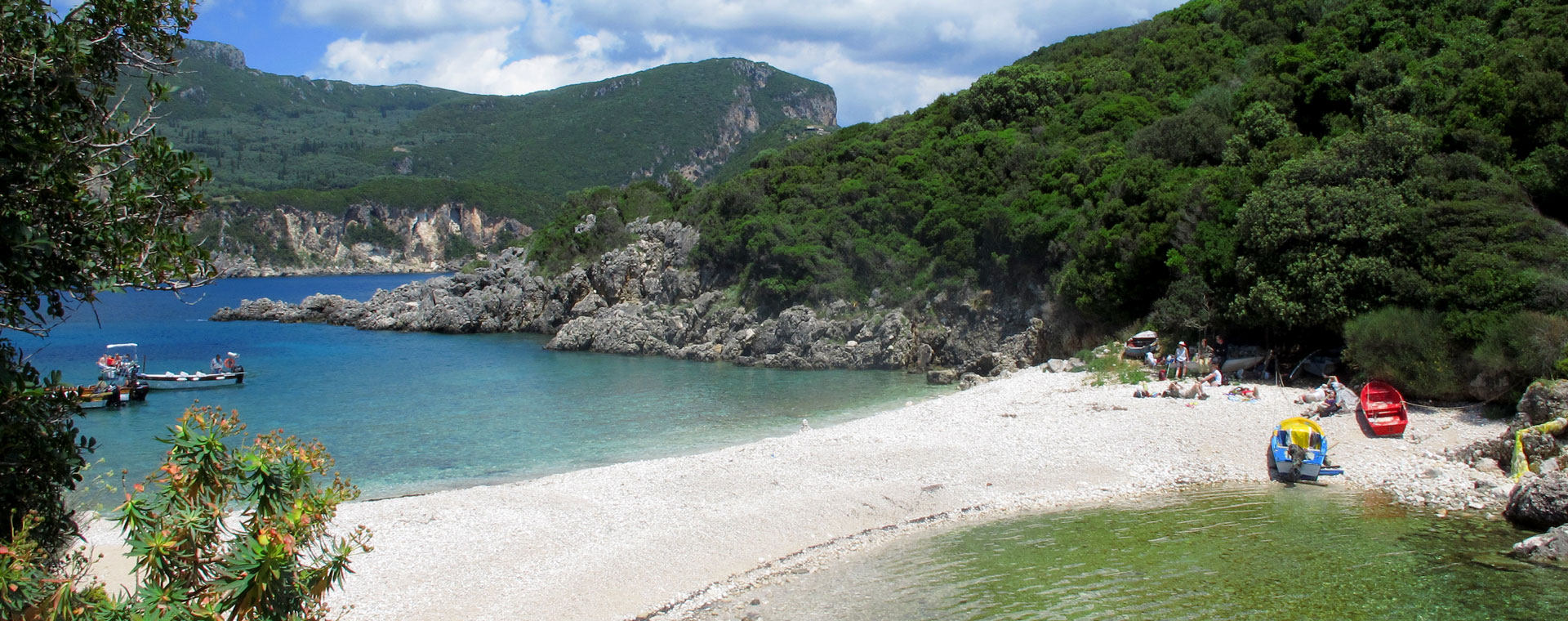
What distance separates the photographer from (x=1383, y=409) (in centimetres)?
1594

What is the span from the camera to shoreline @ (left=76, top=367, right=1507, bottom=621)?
11125 millimetres

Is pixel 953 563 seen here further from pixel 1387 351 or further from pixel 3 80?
pixel 1387 351

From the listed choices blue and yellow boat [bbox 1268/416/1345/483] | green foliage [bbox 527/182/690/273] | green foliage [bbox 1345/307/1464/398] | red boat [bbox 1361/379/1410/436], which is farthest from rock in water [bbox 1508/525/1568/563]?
green foliage [bbox 527/182/690/273]

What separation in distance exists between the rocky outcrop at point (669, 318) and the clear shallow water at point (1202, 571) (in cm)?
1460

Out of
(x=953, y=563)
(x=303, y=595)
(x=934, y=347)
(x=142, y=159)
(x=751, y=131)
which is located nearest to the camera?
(x=303, y=595)

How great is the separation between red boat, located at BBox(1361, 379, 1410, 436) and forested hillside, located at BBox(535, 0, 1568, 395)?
126cm

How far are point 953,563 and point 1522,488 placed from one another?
7895 millimetres

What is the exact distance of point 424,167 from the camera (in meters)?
173

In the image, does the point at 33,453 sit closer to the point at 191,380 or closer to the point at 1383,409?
the point at 1383,409

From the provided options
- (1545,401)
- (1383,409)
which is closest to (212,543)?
(1545,401)

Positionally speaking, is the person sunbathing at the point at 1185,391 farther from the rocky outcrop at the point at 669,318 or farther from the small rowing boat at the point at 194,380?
the small rowing boat at the point at 194,380

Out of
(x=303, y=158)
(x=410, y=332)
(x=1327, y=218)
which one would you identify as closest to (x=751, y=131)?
(x=303, y=158)

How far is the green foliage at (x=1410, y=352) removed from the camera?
1662 cm

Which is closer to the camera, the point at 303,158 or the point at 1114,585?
the point at 1114,585
